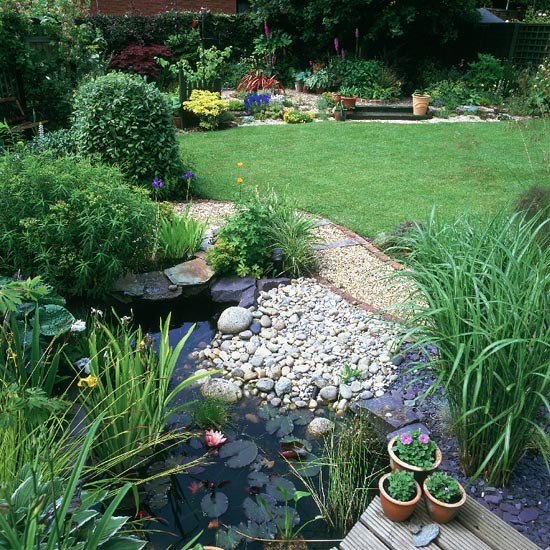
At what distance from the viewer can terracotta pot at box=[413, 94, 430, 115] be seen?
11.0 metres

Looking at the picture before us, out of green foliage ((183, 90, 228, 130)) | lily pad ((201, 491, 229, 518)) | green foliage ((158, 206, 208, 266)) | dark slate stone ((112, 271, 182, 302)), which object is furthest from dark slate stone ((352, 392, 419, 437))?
green foliage ((183, 90, 228, 130))

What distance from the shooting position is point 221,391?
3.39 metres

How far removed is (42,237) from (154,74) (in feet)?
31.8

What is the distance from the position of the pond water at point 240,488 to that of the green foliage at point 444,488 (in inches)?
22.1

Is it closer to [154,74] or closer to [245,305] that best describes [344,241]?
[245,305]

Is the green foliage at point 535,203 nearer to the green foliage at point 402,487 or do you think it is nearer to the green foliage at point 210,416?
the green foliage at point 402,487

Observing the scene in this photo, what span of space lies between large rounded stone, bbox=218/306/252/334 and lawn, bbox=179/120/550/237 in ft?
3.74

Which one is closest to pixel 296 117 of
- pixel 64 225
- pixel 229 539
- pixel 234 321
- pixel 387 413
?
pixel 234 321

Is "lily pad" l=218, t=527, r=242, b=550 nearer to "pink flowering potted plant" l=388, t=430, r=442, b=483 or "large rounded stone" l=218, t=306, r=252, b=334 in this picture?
"pink flowering potted plant" l=388, t=430, r=442, b=483

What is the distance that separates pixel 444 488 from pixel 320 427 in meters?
1.01

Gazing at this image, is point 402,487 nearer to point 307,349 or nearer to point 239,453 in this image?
point 239,453

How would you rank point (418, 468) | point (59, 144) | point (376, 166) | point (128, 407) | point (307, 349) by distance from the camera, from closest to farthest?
point (418, 468) → point (128, 407) → point (307, 349) → point (59, 144) → point (376, 166)

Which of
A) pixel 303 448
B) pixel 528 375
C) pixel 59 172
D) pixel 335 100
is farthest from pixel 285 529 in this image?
pixel 335 100

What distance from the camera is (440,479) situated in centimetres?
223
